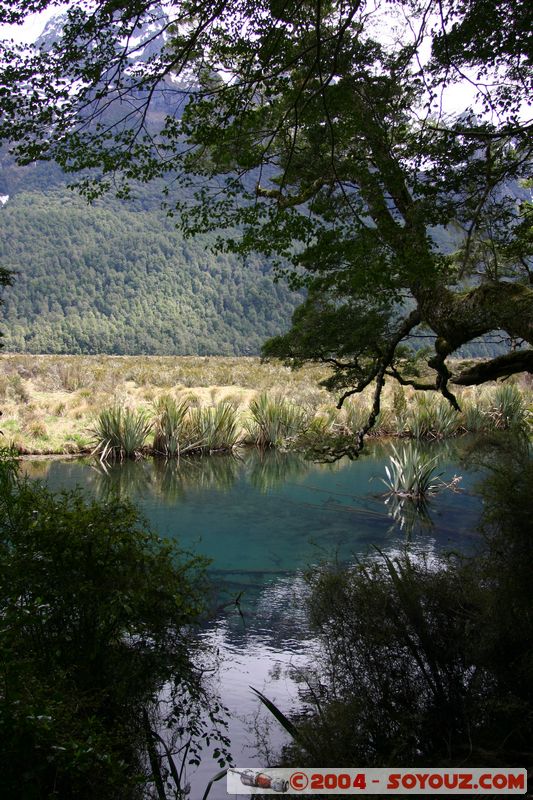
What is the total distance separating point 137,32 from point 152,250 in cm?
8201

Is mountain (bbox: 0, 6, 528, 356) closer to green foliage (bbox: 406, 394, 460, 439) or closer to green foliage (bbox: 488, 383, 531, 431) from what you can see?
green foliage (bbox: 488, 383, 531, 431)

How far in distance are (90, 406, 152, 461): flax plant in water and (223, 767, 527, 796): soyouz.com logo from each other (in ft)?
37.3

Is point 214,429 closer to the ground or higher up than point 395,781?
higher up

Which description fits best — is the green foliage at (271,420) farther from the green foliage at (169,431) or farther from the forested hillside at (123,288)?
the forested hillside at (123,288)

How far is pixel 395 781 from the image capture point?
110 inches

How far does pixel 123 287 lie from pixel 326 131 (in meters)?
76.6

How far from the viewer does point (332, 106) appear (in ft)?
17.3

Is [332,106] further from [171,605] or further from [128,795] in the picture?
[128,795]

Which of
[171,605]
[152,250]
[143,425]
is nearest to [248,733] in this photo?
[171,605]

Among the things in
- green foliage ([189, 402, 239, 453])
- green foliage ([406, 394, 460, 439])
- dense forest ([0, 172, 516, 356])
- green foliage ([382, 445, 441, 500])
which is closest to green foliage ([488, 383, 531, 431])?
green foliage ([406, 394, 460, 439])

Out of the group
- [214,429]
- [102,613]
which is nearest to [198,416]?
[214,429]

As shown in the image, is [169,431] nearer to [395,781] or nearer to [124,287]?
[395,781]

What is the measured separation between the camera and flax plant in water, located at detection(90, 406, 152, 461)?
550 inches

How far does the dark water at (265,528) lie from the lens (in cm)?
486
